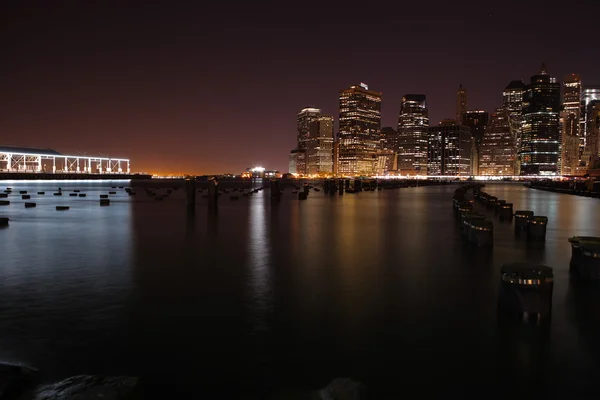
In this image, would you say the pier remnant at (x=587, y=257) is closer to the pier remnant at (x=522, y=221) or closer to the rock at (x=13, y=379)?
the pier remnant at (x=522, y=221)

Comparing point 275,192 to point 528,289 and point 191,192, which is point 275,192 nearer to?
point 191,192

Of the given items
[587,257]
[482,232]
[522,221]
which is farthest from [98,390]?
[522,221]

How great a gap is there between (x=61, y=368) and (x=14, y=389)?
696 millimetres

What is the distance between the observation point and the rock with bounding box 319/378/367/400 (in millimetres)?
4863

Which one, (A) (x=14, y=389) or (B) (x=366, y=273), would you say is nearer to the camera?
(A) (x=14, y=389)

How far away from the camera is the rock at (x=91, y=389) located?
15.4 ft

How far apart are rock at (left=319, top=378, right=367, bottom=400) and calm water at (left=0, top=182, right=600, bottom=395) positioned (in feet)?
1.67

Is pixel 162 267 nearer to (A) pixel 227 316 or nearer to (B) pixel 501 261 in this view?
(A) pixel 227 316

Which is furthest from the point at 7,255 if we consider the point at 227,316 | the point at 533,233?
the point at 533,233

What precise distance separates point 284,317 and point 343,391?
3254mm

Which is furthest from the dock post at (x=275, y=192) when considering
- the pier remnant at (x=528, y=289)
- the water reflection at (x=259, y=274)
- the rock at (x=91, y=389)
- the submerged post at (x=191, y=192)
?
the rock at (x=91, y=389)

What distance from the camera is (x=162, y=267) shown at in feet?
41.0

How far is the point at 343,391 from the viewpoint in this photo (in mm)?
4918

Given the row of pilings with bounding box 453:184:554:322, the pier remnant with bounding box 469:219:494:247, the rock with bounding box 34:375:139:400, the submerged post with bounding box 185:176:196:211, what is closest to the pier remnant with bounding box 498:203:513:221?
the pier remnant with bounding box 469:219:494:247
